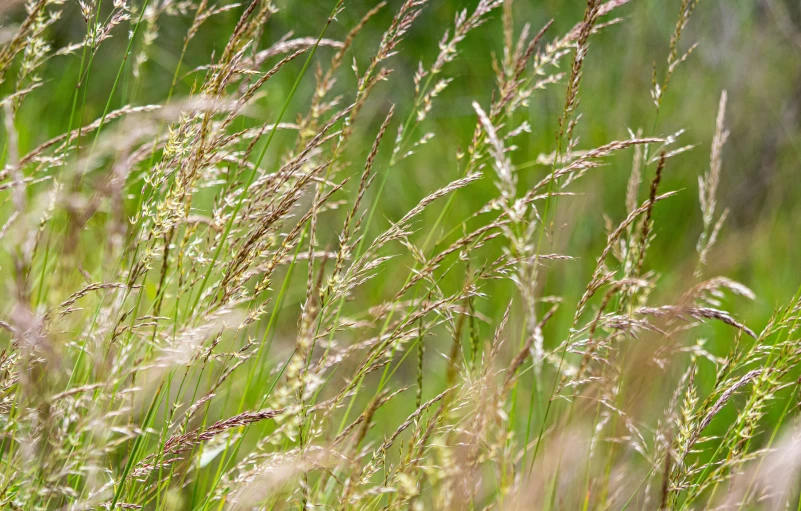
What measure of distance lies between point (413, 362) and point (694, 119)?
251cm

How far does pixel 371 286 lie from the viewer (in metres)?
3.93

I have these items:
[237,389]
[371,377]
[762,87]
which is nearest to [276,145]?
[371,377]

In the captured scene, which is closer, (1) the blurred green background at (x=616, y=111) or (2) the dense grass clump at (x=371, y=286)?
(2) the dense grass clump at (x=371, y=286)

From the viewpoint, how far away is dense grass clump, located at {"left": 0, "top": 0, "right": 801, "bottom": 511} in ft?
4.11

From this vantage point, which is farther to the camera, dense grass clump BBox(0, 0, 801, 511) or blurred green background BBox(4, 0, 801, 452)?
blurred green background BBox(4, 0, 801, 452)

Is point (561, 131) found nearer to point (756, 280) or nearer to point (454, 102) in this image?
point (756, 280)

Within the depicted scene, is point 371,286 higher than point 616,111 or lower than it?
lower

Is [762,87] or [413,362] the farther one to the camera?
[762,87]

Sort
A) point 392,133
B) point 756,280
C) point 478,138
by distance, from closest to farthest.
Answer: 1. point 478,138
2. point 756,280
3. point 392,133

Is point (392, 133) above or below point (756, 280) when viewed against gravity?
above

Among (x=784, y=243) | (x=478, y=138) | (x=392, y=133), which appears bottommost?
(x=784, y=243)

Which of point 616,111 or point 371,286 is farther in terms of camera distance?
point 616,111

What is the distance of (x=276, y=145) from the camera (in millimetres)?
4359

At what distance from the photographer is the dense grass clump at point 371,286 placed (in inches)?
49.3
